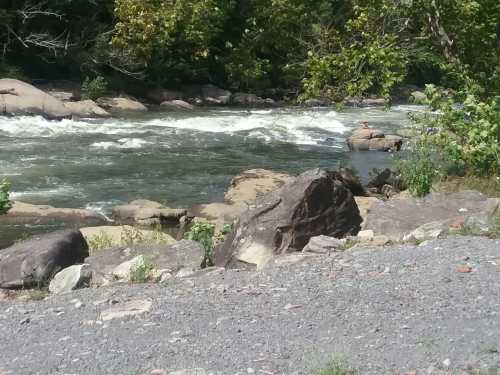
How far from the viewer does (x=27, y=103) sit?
23.3 metres

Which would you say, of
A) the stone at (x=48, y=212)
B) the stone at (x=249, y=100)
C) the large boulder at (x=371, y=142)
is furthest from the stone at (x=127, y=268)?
the stone at (x=249, y=100)

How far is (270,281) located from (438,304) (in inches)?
56.5

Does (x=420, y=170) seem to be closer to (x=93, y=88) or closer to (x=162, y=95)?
(x=93, y=88)

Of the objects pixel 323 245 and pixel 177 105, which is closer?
pixel 323 245

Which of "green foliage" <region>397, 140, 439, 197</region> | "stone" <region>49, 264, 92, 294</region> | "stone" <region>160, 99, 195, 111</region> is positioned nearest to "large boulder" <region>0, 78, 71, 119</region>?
"stone" <region>160, 99, 195, 111</region>

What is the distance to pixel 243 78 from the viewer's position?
3362 centimetres

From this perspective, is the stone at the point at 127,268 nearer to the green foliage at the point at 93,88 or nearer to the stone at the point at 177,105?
the green foliage at the point at 93,88

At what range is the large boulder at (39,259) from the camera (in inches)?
306

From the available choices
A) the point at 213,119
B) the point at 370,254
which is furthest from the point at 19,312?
the point at 213,119

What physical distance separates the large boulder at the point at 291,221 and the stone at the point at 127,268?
2.94 feet

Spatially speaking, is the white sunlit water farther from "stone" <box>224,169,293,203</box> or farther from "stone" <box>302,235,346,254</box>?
"stone" <box>302,235,346,254</box>

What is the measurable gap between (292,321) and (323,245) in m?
2.30

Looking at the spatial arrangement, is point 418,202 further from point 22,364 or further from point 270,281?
point 22,364

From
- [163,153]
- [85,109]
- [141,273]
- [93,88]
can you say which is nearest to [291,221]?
[141,273]
